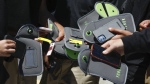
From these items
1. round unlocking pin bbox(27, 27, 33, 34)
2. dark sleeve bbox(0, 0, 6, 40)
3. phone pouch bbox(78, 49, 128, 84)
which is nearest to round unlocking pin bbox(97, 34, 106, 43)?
phone pouch bbox(78, 49, 128, 84)

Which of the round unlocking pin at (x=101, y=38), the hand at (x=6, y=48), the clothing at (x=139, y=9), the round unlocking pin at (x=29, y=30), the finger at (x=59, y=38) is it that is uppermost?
the clothing at (x=139, y=9)

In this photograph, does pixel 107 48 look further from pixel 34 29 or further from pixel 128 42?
pixel 34 29

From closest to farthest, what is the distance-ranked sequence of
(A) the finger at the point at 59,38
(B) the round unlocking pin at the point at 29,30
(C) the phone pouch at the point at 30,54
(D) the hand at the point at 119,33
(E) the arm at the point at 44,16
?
(D) the hand at the point at 119,33 < (C) the phone pouch at the point at 30,54 < (B) the round unlocking pin at the point at 29,30 < (A) the finger at the point at 59,38 < (E) the arm at the point at 44,16

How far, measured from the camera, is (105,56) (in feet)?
6.86

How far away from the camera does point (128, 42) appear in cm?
204

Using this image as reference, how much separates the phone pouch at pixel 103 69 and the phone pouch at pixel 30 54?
0.31 m

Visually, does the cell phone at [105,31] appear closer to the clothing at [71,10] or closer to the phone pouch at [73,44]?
the phone pouch at [73,44]

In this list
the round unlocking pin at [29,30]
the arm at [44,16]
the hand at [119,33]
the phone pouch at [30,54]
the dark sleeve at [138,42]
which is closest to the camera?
the dark sleeve at [138,42]

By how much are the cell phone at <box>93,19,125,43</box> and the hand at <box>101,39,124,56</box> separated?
2.4 inches

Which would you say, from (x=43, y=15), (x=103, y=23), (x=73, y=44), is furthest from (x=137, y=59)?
(x=43, y=15)

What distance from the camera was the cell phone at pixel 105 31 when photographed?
2154 millimetres

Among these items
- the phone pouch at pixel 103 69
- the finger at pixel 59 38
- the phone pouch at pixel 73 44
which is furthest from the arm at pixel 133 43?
the finger at pixel 59 38

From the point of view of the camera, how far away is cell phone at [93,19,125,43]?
84.8 inches

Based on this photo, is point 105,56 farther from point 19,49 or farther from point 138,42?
point 19,49
